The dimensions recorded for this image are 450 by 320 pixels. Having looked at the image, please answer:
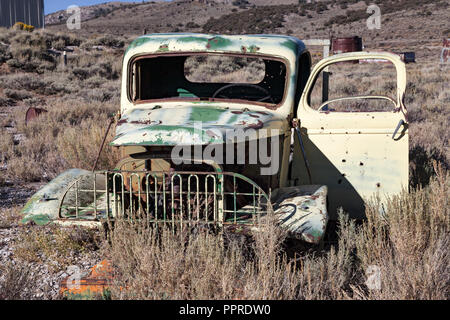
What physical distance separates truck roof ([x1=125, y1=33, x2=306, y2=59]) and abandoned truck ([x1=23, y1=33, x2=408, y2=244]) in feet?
0.04

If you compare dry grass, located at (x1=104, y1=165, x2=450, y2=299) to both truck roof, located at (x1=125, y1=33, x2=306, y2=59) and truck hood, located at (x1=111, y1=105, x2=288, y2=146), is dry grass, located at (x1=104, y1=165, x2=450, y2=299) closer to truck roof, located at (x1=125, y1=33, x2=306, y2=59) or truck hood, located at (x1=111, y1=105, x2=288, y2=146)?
truck hood, located at (x1=111, y1=105, x2=288, y2=146)

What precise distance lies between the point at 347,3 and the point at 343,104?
163 ft

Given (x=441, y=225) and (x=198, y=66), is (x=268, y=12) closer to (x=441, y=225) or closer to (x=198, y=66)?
(x=198, y=66)

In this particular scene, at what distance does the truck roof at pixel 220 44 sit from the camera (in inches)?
200

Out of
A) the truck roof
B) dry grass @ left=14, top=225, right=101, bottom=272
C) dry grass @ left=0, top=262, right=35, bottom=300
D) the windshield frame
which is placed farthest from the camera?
the truck roof

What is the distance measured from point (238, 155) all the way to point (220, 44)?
1.46 meters

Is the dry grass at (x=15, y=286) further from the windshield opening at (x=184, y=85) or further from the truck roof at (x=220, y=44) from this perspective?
the truck roof at (x=220, y=44)

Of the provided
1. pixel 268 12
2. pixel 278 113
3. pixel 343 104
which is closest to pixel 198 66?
pixel 343 104

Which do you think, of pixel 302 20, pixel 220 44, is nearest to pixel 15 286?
pixel 220 44

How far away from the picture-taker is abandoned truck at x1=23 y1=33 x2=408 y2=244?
3.83 meters

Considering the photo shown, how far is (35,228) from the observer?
4.90 m

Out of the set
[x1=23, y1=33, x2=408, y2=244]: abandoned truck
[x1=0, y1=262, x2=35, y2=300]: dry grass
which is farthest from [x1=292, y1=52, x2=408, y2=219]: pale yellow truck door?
[x1=0, y1=262, x2=35, y2=300]: dry grass

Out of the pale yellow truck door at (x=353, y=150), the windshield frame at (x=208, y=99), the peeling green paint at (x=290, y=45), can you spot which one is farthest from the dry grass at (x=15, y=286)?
the peeling green paint at (x=290, y=45)

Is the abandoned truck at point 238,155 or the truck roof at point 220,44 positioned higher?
the truck roof at point 220,44
